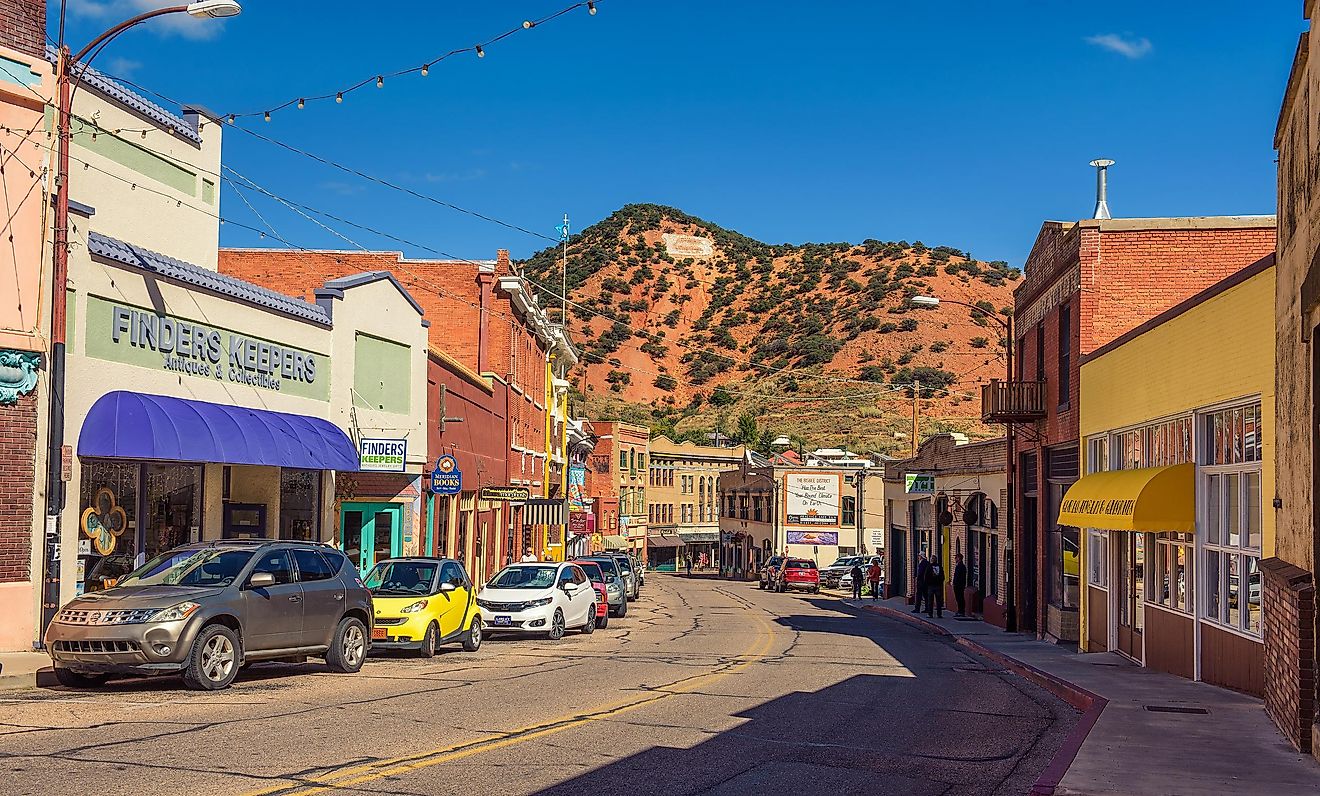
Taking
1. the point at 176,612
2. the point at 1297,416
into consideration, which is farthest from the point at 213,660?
the point at 1297,416

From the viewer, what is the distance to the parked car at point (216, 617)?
14.4 meters

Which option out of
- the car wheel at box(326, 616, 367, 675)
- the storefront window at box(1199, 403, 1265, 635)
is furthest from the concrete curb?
the car wheel at box(326, 616, 367, 675)

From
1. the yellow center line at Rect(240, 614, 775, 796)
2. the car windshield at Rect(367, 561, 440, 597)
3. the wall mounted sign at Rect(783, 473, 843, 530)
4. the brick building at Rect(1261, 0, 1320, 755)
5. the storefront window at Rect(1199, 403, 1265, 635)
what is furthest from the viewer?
the wall mounted sign at Rect(783, 473, 843, 530)

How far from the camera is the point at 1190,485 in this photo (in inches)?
739

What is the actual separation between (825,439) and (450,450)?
7738 cm

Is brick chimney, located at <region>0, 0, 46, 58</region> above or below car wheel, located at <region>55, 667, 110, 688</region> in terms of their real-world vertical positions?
above

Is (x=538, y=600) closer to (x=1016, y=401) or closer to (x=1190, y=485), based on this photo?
(x=1016, y=401)

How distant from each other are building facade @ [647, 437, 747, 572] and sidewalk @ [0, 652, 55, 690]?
85.2 metres

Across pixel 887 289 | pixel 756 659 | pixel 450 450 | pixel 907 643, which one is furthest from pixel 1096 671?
pixel 887 289

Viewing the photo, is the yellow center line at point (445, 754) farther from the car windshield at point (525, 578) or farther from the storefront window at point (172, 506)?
the car windshield at point (525, 578)

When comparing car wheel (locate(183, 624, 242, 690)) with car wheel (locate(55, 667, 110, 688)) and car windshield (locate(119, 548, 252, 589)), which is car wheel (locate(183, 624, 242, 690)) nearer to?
car windshield (locate(119, 548, 252, 589))

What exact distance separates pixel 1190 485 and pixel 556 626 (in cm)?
1330

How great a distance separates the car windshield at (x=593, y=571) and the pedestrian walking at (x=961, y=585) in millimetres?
11226

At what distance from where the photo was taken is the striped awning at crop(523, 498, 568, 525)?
52.3 meters
